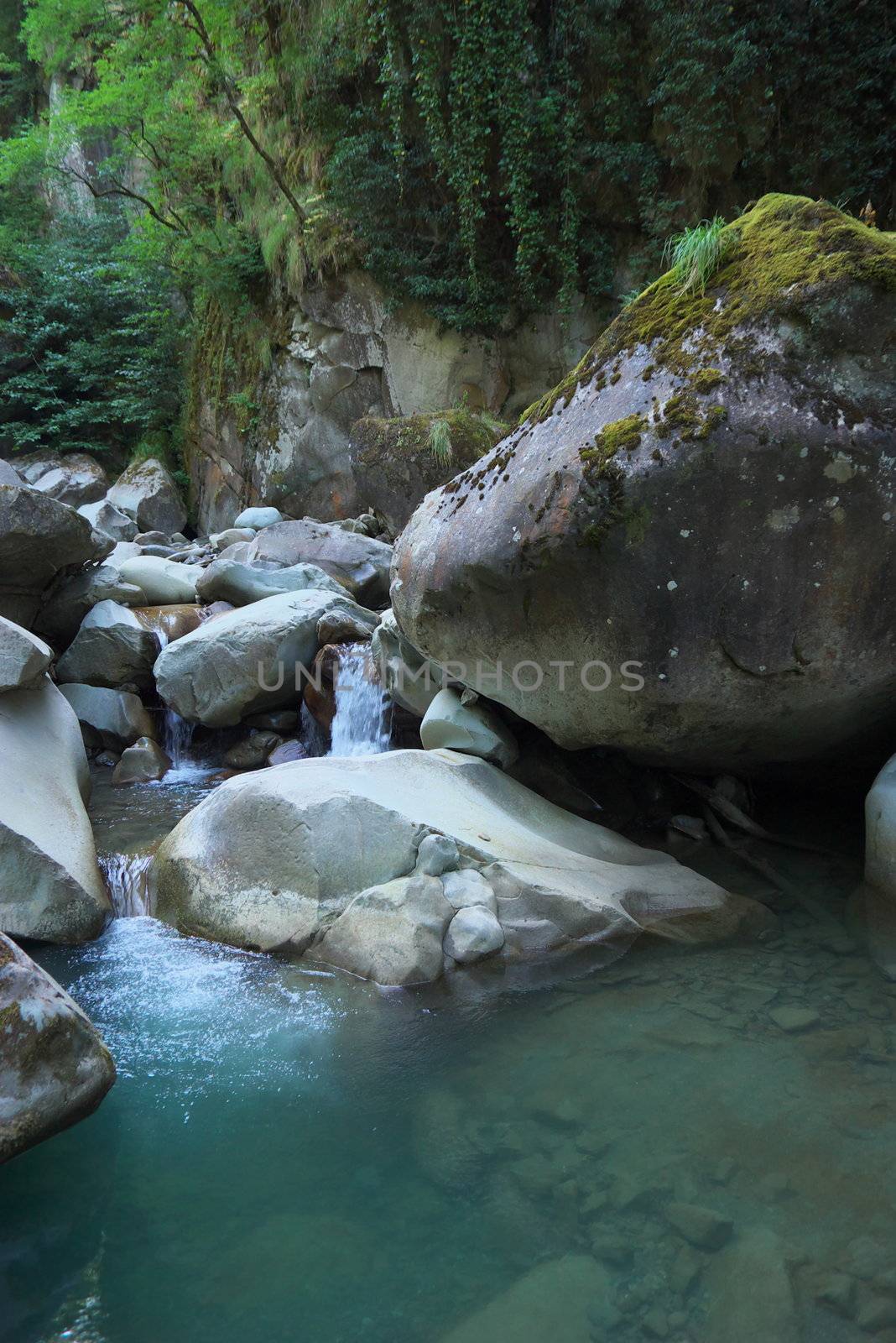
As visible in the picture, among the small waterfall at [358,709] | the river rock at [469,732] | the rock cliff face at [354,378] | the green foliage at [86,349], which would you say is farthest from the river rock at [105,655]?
the green foliage at [86,349]

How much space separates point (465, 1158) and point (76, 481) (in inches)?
612

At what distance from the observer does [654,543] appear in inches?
169

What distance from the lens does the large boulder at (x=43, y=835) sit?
441 cm

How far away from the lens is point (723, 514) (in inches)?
165

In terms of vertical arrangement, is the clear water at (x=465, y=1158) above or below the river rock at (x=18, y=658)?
below

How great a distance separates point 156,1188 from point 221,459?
1532cm

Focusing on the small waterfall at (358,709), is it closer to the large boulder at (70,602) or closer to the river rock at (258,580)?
the river rock at (258,580)

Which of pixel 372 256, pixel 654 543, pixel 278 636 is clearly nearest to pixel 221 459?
pixel 372 256

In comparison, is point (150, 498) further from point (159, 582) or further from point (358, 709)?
point (358, 709)

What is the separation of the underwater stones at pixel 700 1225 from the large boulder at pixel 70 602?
7.80 meters

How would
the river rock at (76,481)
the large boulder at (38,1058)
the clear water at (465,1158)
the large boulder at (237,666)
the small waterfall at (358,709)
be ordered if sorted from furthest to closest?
the river rock at (76,481) → the large boulder at (237,666) → the small waterfall at (358,709) → the large boulder at (38,1058) → the clear water at (465,1158)

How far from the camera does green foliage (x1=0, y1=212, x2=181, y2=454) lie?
17594 millimetres

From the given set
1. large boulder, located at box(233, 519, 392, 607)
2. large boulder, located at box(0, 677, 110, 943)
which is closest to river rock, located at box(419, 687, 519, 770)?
large boulder, located at box(0, 677, 110, 943)

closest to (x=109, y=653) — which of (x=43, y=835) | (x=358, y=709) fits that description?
(x=358, y=709)
